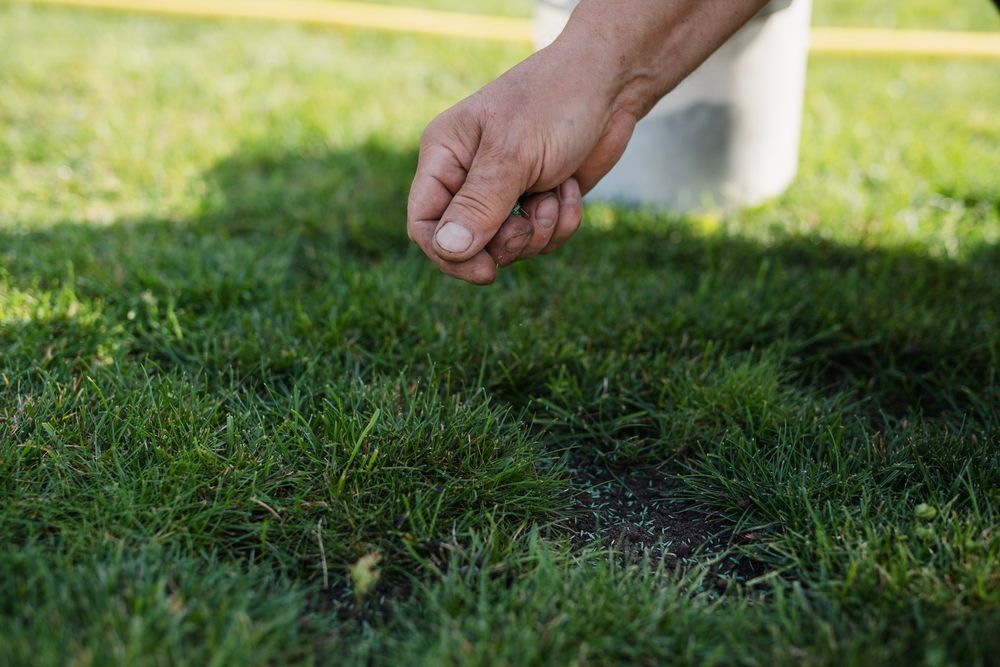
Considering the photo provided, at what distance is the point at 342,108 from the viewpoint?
3.54 metres

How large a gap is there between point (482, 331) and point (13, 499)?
3.42ft

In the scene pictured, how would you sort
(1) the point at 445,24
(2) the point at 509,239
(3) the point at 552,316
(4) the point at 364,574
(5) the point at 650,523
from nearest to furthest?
(4) the point at 364,574
(5) the point at 650,523
(2) the point at 509,239
(3) the point at 552,316
(1) the point at 445,24

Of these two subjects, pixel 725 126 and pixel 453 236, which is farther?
pixel 725 126

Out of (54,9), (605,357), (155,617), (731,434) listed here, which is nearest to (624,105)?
(605,357)

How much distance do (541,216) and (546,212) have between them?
0.01 m

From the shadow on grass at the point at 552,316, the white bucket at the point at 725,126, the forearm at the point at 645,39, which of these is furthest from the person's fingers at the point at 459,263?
the white bucket at the point at 725,126

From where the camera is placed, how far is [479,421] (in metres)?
1.78

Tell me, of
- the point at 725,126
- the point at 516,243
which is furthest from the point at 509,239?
the point at 725,126

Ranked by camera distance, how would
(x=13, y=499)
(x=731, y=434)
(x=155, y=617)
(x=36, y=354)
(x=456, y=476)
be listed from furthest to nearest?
(x=36, y=354) → (x=731, y=434) → (x=456, y=476) → (x=13, y=499) → (x=155, y=617)

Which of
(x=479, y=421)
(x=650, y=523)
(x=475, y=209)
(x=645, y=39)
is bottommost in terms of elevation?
(x=650, y=523)

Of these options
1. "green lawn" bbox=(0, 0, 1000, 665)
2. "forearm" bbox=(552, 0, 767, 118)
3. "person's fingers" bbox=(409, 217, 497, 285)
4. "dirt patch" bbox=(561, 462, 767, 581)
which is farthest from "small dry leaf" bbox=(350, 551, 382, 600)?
"forearm" bbox=(552, 0, 767, 118)

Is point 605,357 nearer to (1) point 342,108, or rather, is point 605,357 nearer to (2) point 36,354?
(2) point 36,354

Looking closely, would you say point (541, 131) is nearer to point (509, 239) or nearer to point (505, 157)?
point (505, 157)

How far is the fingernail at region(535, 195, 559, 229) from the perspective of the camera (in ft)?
6.26
